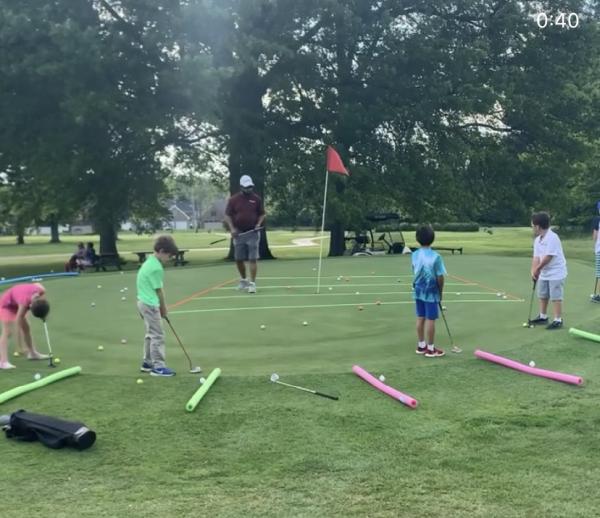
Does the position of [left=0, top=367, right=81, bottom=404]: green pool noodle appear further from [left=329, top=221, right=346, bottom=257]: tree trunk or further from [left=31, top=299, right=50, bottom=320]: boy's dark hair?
[left=329, top=221, right=346, bottom=257]: tree trunk

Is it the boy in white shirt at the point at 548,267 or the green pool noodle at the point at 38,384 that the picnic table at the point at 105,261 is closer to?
the green pool noodle at the point at 38,384

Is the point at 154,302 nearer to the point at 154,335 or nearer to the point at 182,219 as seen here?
the point at 154,335

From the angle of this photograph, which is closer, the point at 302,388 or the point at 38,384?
the point at 302,388

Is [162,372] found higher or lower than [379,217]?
lower

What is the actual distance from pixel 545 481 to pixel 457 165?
23.6 m

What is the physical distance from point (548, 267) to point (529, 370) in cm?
275

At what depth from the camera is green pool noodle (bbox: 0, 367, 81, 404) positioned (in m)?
5.52

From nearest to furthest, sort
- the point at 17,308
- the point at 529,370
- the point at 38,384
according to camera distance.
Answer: the point at 38,384 < the point at 529,370 < the point at 17,308

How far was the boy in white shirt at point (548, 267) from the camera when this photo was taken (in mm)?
8352

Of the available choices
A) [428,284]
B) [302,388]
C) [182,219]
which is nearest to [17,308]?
[302,388]

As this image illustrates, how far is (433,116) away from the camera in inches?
984

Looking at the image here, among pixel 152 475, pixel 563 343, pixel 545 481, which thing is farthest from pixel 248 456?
pixel 563 343

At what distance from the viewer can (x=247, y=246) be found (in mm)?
11758

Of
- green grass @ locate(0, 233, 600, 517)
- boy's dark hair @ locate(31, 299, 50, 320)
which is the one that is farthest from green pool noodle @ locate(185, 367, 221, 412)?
boy's dark hair @ locate(31, 299, 50, 320)
